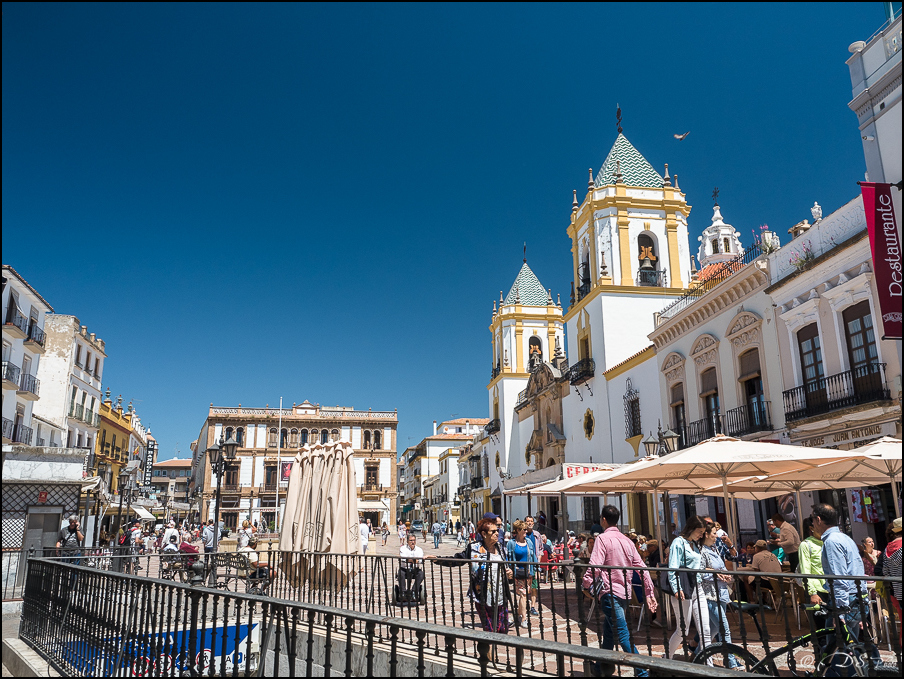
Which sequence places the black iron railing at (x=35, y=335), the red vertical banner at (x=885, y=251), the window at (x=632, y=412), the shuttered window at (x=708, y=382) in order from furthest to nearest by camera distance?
the black iron railing at (x=35, y=335) < the window at (x=632, y=412) < the shuttered window at (x=708, y=382) < the red vertical banner at (x=885, y=251)

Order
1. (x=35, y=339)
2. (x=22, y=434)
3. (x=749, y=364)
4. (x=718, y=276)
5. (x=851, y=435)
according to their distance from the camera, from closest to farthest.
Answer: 1. (x=851, y=435)
2. (x=749, y=364)
3. (x=718, y=276)
4. (x=22, y=434)
5. (x=35, y=339)

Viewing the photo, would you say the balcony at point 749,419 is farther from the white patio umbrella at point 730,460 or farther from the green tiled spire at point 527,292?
the green tiled spire at point 527,292

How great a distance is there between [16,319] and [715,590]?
3343 cm

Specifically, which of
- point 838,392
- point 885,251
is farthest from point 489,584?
point 838,392

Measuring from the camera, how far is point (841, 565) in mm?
6027

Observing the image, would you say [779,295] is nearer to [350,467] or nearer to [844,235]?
[844,235]

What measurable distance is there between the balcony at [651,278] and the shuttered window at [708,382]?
27.4 feet

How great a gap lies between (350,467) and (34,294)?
27.7m

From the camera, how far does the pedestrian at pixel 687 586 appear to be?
6.16 m

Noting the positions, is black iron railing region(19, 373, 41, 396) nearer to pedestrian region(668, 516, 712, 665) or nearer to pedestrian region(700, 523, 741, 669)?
pedestrian region(668, 516, 712, 665)

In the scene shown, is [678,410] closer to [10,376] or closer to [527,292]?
[527,292]

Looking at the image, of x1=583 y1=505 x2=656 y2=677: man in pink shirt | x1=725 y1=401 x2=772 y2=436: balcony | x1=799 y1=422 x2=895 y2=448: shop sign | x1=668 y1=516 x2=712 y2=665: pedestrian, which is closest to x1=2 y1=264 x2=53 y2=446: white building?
x1=725 y1=401 x2=772 y2=436: balcony

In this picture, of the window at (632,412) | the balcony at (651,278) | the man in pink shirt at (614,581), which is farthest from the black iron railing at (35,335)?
the man in pink shirt at (614,581)

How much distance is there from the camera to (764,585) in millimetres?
9922
